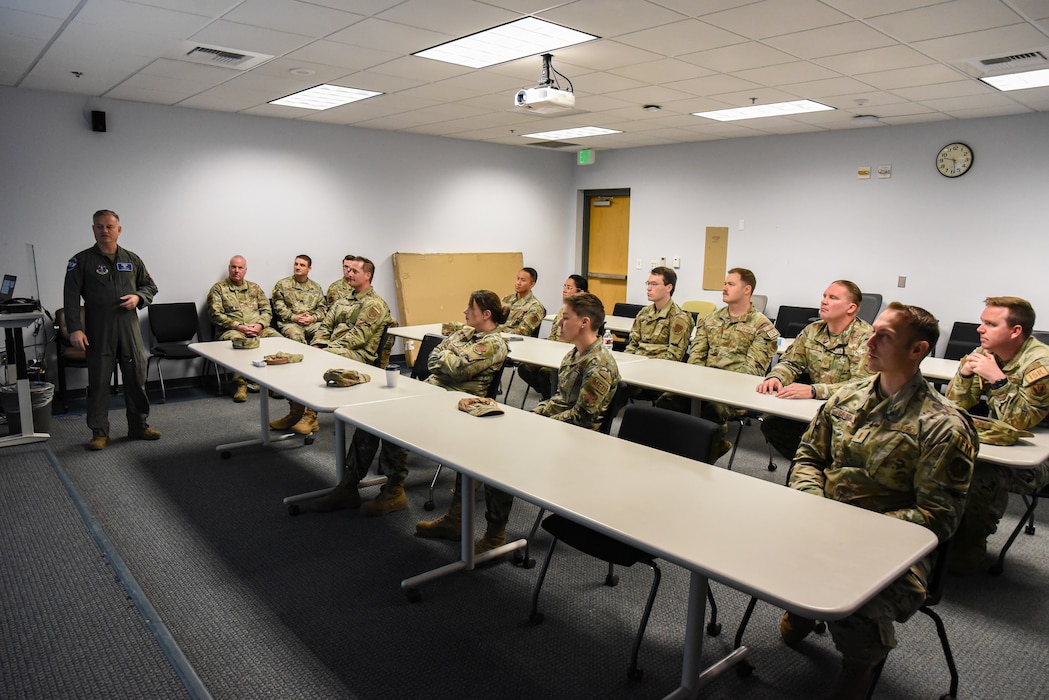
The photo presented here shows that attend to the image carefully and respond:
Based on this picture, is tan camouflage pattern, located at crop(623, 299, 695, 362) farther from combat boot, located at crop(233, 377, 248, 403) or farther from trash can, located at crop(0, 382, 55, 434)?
trash can, located at crop(0, 382, 55, 434)

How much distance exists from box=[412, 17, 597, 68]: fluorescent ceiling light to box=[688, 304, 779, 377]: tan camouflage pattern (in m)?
2.22

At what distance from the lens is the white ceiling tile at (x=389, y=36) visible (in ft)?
12.0

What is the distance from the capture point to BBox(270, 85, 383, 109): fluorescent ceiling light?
5.49 metres

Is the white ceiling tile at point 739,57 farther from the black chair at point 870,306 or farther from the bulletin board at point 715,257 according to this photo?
the bulletin board at point 715,257

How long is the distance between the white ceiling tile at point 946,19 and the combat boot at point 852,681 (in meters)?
3.02

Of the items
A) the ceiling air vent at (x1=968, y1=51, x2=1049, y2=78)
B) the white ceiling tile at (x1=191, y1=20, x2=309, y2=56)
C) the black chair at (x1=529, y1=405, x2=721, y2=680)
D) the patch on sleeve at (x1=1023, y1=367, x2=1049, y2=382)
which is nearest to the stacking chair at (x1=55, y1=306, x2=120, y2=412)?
the white ceiling tile at (x1=191, y1=20, x2=309, y2=56)

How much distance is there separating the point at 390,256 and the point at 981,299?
6243 mm

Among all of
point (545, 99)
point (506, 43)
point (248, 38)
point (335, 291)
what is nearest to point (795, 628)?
point (545, 99)

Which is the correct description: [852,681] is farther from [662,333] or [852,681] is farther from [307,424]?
[307,424]

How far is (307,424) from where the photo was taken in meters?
5.14

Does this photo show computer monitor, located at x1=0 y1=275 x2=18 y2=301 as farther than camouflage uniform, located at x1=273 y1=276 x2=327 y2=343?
No

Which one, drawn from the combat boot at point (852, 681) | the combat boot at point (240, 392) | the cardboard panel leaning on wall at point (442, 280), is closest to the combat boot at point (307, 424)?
the combat boot at point (240, 392)

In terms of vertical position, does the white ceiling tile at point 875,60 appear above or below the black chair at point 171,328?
above

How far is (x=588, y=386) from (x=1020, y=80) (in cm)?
411
